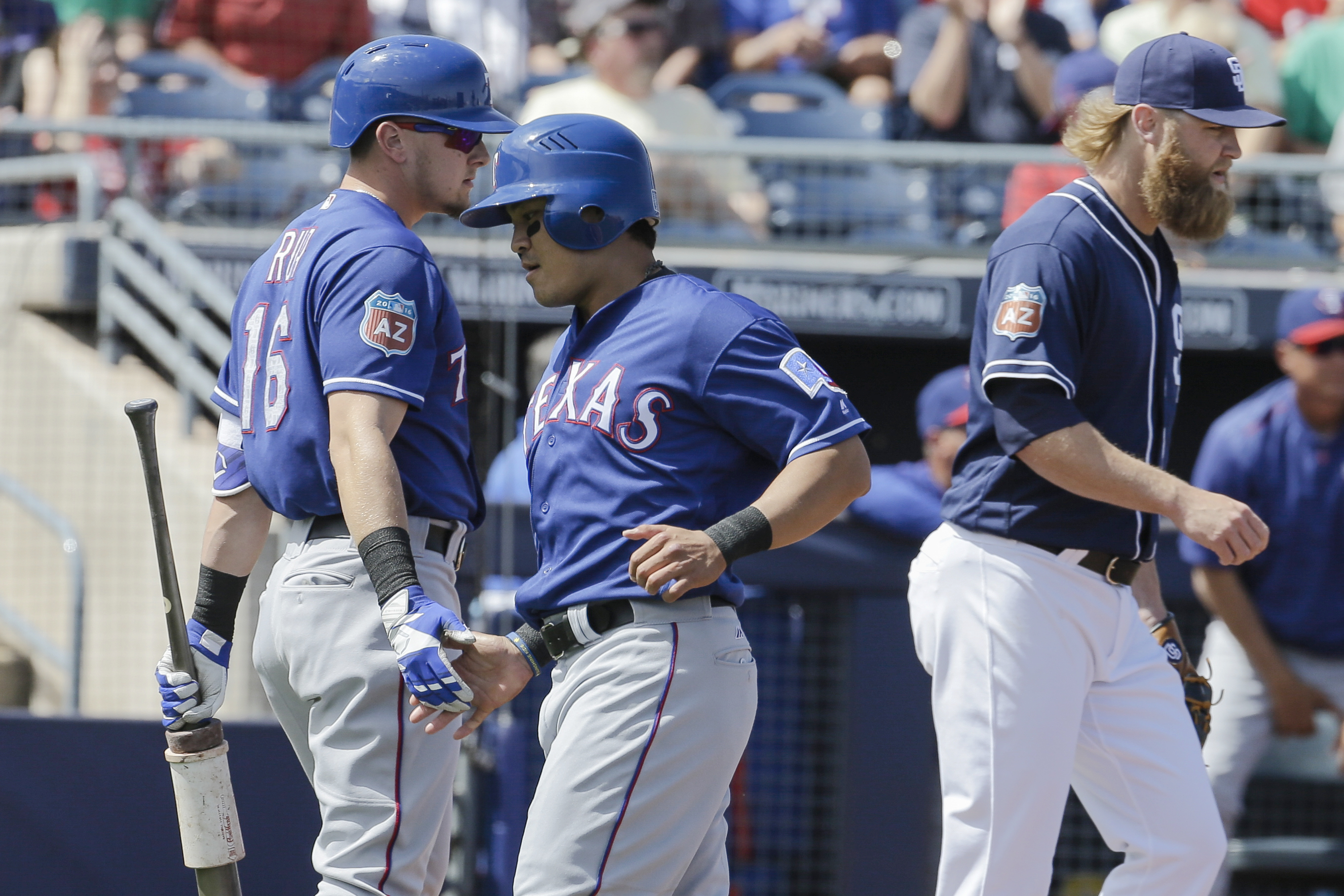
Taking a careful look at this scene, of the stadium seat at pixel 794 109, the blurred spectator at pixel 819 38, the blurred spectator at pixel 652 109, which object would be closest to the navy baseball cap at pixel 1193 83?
the blurred spectator at pixel 652 109

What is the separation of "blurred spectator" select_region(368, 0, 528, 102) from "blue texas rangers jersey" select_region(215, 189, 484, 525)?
10.9 ft

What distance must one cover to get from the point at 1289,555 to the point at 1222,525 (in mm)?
2262

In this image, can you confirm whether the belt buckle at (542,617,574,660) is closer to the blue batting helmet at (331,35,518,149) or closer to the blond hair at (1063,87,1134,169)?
the blue batting helmet at (331,35,518,149)

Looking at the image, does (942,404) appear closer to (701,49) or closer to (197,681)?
(197,681)

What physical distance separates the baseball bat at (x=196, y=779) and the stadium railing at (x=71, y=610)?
194 centimetres

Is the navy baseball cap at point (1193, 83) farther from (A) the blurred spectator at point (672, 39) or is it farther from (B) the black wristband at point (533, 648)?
(A) the blurred spectator at point (672, 39)

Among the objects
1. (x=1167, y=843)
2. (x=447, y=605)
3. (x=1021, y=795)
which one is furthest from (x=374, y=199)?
(x=1167, y=843)

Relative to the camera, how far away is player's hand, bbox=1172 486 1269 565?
2.77m

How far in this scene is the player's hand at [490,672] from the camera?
2650 mm

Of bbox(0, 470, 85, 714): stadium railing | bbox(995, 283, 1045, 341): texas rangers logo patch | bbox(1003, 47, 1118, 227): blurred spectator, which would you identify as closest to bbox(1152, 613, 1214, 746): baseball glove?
bbox(995, 283, 1045, 341): texas rangers logo patch

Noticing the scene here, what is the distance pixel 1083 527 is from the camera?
3.08 metres

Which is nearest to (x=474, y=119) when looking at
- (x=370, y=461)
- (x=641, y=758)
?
(x=370, y=461)

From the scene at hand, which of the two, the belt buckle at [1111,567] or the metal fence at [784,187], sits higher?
the metal fence at [784,187]

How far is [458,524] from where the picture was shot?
3.00 m
